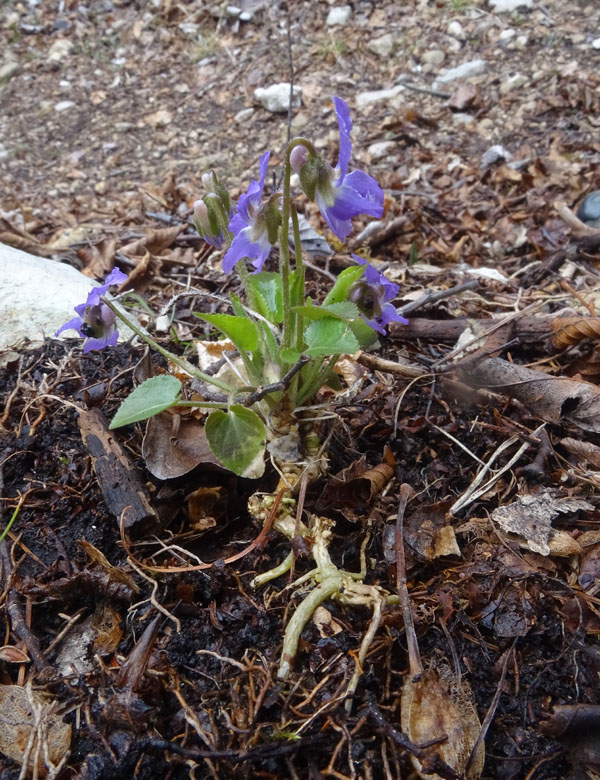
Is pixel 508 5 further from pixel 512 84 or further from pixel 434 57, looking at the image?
pixel 512 84

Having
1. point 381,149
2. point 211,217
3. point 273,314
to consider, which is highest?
point 211,217

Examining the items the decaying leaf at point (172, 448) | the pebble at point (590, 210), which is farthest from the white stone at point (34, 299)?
the pebble at point (590, 210)

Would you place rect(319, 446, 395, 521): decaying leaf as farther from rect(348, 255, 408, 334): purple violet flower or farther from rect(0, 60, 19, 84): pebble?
rect(0, 60, 19, 84): pebble

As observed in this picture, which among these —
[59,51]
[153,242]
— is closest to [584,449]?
[153,242]

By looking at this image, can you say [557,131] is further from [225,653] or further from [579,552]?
[225,653]

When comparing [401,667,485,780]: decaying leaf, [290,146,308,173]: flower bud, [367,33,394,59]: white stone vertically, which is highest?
[290,146,308,173]: flower bud

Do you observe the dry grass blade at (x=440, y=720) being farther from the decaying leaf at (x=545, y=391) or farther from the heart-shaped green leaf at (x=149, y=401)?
the decaying leaf at (x=545, y=391)

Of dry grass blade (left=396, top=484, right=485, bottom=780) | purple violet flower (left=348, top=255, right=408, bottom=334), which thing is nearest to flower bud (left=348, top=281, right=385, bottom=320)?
purple violet flower (left=348, top=255, right=408, bottom=334)

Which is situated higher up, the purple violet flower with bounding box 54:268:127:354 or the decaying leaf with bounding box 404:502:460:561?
the purple violet flower with bounding box 54:268:127:354
